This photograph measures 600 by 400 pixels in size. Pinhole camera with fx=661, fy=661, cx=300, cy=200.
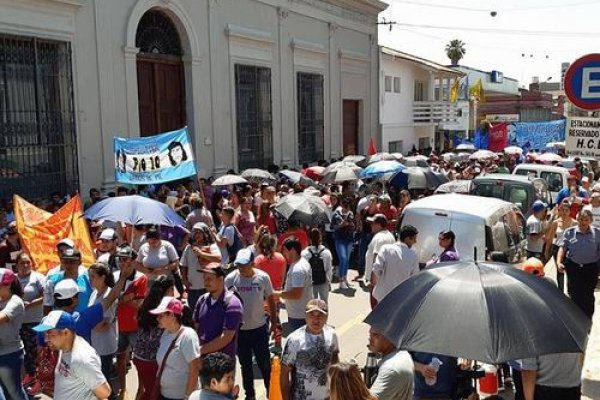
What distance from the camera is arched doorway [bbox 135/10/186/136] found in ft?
53.9

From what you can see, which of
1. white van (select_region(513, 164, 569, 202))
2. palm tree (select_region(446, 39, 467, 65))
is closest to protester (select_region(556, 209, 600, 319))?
white van (select_region(513, 164, 569, 202))

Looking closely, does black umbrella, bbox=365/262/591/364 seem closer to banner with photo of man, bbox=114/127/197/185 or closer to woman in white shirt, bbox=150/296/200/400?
woman in white shirt, bbox=150/296/200/400

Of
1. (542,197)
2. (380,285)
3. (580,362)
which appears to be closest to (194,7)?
(542,197)

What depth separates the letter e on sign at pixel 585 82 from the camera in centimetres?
636

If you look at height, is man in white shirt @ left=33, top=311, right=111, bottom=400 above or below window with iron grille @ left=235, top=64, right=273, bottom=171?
below

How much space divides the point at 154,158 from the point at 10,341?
15.5ft

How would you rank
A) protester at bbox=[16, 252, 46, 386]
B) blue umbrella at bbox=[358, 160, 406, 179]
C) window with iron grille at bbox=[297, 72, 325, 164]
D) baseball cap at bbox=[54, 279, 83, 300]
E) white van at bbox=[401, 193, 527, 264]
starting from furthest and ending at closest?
window with iron grille at bbox=[297, 72, 325, 164]
blue umbrella at bbox=[358, 160, 406, 179]
white van at bbox=[401, 193, 527, 264]
protester at bbox=[16, 252, 46, 386]
baseball cap at bbox=[54, 279, 83, 300]

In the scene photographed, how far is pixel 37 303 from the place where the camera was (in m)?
6.71

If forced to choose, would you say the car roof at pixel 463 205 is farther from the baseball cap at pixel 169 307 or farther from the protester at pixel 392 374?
the baseball cap at pixel 169 307

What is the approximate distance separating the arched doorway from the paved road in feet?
25.5

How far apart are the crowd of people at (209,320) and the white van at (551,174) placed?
7358mm

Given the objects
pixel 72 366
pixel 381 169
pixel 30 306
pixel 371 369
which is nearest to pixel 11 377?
pixel 30 306

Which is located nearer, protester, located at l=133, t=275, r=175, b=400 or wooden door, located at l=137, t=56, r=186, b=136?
protester, located at l=133, t=275, r=175, b=400

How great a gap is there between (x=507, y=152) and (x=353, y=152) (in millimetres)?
6473
